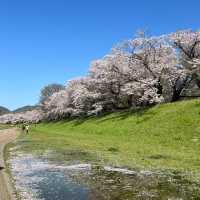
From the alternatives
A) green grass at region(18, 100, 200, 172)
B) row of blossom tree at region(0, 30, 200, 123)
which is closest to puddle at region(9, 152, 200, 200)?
green grass at region(18, 100, 200, 172)

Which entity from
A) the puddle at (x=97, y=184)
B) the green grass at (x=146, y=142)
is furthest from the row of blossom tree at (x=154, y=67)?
the puddle at (x=97, y=184)

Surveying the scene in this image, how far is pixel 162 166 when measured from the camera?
24781mm

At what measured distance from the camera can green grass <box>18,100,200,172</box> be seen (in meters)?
27.6

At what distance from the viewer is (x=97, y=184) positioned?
771 inches

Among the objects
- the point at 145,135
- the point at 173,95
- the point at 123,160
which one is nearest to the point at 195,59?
the point at 173,95

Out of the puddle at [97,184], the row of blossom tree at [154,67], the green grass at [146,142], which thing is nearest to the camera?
the puddle at [97,184]

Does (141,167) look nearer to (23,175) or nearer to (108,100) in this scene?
(23,175)

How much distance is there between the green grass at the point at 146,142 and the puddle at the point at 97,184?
3.14 metres

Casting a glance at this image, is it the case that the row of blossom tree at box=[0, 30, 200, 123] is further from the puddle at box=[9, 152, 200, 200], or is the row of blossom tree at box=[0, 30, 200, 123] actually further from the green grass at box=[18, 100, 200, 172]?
the puddle at box=[9, 152, 200, 200]

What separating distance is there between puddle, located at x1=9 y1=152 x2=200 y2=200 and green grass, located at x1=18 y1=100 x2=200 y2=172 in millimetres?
3137

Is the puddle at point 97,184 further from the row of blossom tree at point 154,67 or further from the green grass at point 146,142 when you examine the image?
the row of blossom tree at point 154,67

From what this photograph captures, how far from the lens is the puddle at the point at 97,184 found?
17.0 m

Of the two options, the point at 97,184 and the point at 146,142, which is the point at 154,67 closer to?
the point at 146,142

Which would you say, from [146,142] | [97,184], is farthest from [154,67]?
[97,184]
